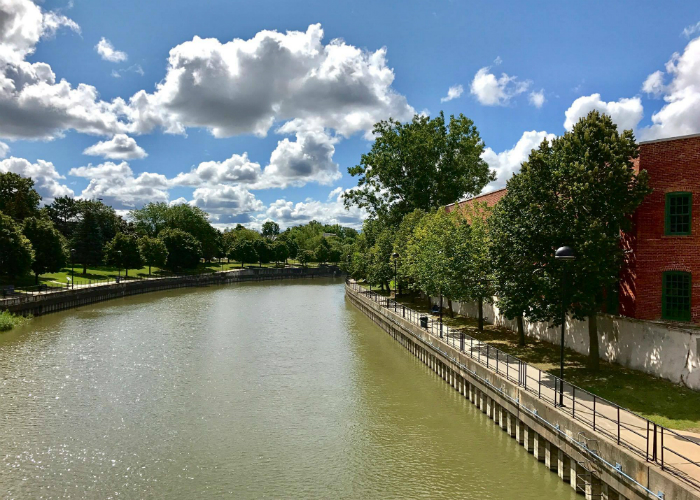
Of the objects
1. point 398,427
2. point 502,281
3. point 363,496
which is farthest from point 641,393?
point 363,496

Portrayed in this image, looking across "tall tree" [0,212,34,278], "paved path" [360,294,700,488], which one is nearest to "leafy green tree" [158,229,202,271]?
"tall tree" [0,212,34,278]

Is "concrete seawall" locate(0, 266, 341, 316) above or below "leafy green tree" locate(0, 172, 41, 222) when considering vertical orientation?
below

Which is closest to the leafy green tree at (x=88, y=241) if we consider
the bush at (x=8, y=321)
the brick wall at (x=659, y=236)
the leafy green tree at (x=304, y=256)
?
the bush at (x=8, y=321)

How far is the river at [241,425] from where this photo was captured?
1670cm

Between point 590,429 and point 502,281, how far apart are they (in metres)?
10.3

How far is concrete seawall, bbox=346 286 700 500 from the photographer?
12613 millimetres

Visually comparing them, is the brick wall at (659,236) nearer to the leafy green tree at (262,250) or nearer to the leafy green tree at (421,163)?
the leafy green tree at (421,163)

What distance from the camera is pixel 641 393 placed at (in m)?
19.6

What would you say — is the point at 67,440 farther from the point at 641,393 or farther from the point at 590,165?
the point at 590,165

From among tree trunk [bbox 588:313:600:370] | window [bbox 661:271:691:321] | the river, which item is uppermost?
window [bbox 661:271:691:321]

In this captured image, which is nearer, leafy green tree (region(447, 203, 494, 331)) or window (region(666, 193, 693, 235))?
window (region(666, 193, 693, 235))

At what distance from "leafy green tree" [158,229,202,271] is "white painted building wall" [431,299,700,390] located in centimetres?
8895

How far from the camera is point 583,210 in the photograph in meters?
22.8

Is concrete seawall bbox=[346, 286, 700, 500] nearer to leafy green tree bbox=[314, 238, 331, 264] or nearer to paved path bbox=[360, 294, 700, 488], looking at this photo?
paved path bbox=[360, 294, 700, 488]
